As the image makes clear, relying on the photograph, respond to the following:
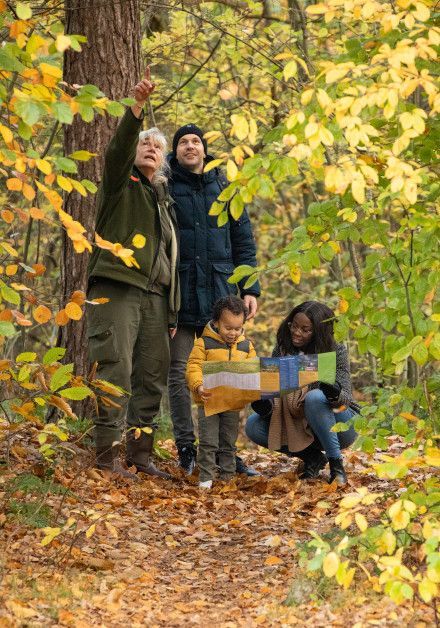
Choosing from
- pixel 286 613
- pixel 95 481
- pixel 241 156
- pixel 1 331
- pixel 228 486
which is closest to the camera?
pixel 241 156

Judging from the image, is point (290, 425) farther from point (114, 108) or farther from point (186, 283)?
point (114, 108)

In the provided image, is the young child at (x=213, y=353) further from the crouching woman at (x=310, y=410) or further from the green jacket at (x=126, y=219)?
the green jacket at (x=126, y=219)

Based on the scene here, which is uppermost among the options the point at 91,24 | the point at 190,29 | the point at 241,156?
the point at 190,29

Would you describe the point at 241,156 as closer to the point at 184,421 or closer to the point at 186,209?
the point at 186,209

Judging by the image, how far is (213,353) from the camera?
6.06 metres

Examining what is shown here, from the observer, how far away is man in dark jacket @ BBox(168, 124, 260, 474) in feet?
20.7

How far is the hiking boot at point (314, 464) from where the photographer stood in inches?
254

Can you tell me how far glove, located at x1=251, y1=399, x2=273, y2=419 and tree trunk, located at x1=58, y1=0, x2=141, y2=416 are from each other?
4.15ft

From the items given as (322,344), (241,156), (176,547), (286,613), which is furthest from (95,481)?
(241,156)

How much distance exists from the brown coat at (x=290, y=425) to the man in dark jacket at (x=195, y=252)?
24.3 inches

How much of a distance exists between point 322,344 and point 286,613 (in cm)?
259

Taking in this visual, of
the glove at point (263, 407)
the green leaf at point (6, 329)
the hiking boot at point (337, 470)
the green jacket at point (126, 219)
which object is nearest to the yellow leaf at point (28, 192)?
the green leaf at point (6, 329)

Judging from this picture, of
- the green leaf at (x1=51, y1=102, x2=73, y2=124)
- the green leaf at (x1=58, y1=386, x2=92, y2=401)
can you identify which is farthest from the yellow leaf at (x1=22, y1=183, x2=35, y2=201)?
the green leaf at (x1=58, y1=386, x2=92, y2=401)

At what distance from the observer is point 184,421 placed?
6.51 m
